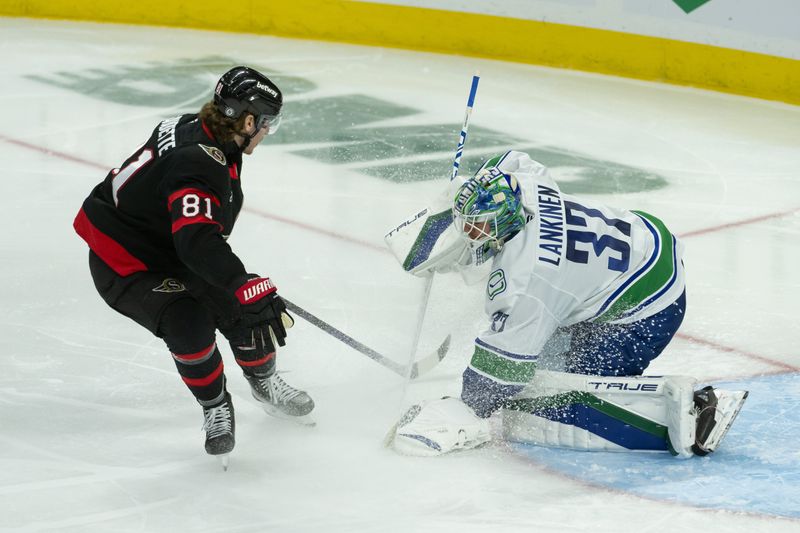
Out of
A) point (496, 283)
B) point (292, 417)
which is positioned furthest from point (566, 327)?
point (292, 417)

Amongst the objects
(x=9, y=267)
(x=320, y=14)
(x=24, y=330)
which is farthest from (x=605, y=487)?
(x=320, y=14)

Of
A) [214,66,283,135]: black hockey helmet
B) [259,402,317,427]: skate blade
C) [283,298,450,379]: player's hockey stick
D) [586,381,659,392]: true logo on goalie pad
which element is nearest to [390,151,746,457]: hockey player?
[586,381,659,392]: true logo on goalie pad

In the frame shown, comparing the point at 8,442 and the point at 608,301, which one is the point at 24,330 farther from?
the point at 608,301

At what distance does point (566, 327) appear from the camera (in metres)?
3.34

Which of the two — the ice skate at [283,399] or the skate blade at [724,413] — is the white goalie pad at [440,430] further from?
the skate blade at [724,413]

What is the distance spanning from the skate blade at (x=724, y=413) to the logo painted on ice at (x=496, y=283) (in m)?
0.65

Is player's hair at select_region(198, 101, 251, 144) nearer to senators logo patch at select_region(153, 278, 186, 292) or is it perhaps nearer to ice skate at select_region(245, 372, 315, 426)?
senators logo patch at select_region(153, 278, 186, 292)

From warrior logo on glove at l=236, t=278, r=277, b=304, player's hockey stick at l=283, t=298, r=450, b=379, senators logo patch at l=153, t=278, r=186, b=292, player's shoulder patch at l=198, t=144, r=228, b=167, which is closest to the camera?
warrior logo on glove at l=236, t=278, r=277, b=304

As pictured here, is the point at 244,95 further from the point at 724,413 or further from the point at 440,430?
the point at 724,413

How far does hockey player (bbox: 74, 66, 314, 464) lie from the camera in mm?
2789

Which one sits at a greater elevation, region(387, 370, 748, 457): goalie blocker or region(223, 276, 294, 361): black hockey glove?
region(223, 276, 294, 361): black hockey glove

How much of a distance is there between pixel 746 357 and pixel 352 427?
4.50ft

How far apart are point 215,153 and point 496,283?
754mm

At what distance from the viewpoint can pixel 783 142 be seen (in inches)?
264
